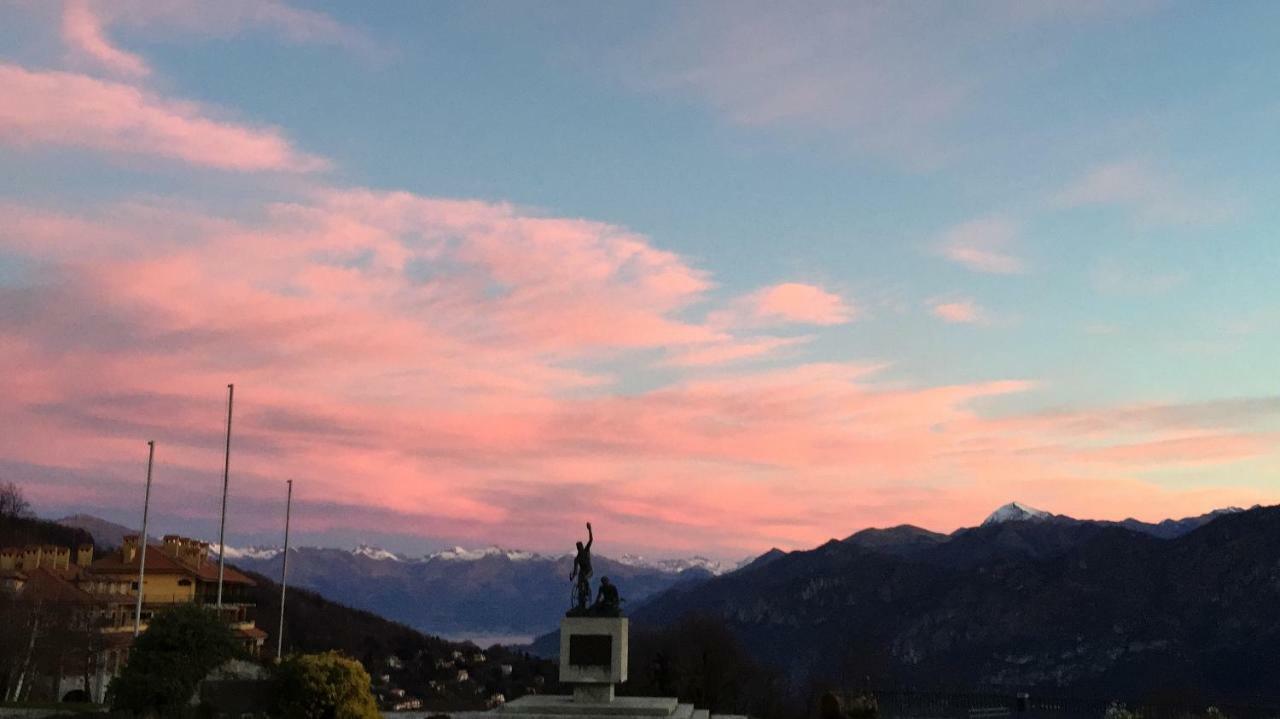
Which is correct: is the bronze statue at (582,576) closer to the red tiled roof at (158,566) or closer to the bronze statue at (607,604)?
the bronze statue at (607,604)

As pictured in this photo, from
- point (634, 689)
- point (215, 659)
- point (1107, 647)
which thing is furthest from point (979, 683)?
point (215, 659)

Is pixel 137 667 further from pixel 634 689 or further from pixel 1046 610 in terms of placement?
pixel 1046 610

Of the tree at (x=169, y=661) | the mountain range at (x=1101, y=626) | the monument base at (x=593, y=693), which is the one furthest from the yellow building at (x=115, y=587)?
the mountain range at (x=1101, y=626)

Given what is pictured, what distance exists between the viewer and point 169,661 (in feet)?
115

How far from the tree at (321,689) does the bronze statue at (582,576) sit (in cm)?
793

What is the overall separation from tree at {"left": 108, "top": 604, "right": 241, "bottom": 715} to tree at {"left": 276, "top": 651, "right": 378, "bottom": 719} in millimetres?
2856

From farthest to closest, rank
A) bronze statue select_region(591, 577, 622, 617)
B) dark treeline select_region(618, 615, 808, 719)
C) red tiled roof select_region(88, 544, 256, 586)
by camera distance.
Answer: red tiled roof select_region(88, 544, 256, 586) < dark treeline select_region(618, 615, 808, 719) < bronze statue select_region(591, 577, 622, 617)

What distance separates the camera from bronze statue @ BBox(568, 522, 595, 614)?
132 feet

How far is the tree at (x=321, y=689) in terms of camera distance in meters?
33.7

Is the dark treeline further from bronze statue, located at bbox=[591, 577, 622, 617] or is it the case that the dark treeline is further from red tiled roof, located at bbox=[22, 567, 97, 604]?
red tiled roof, located at bbox=[22, 567, 97, 604]

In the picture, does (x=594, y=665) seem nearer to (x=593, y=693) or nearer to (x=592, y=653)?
(x=592, y=653)

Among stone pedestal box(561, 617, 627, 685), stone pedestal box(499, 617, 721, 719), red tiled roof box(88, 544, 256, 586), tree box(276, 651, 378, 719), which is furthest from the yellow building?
stone pedestal box(561, 617, 627, 685)

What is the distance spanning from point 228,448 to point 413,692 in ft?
123

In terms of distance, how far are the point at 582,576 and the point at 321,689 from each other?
10.4 metres
